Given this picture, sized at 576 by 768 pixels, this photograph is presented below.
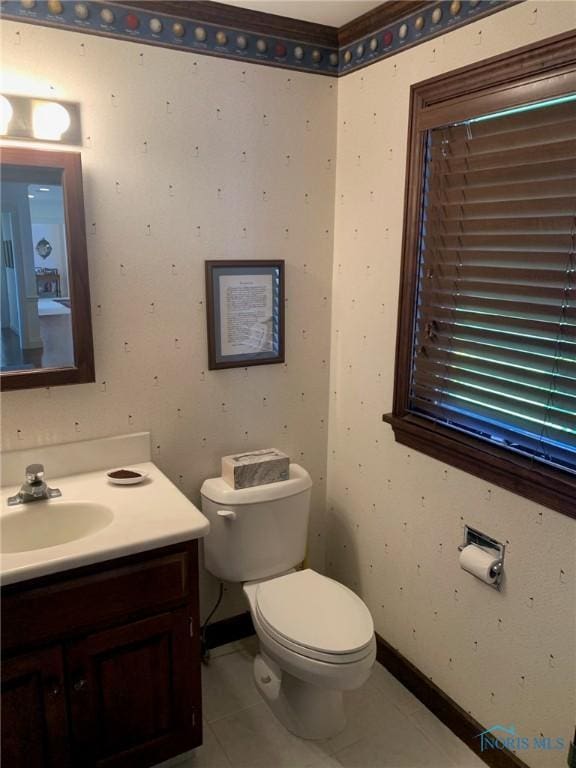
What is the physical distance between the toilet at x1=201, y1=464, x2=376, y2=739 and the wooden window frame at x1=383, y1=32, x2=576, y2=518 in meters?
0.51

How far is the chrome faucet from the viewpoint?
1643 millimetres

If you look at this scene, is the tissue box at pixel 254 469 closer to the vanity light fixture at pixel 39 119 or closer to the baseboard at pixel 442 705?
the baseboard at pixel 442 705

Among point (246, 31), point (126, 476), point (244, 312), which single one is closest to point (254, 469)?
point (126, 476)

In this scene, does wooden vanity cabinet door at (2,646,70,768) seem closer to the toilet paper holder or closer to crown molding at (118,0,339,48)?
the toilet paper holder

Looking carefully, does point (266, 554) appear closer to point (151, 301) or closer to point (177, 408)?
point (177, 408)

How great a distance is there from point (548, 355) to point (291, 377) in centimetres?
103

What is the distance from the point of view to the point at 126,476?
5.90 ft

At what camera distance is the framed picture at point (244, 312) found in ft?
6.61

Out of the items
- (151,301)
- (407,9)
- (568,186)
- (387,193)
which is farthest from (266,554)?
(407,9)

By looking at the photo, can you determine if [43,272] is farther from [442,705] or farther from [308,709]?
[442,705]

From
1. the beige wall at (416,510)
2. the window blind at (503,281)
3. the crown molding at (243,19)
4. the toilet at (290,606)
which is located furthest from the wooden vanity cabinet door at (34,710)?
the crown molding at (243,19)

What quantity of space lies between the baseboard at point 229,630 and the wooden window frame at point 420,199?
1020 mm

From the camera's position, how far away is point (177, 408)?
6.66ft

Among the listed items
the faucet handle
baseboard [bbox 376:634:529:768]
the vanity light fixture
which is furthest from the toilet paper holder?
the vanity light fixture
